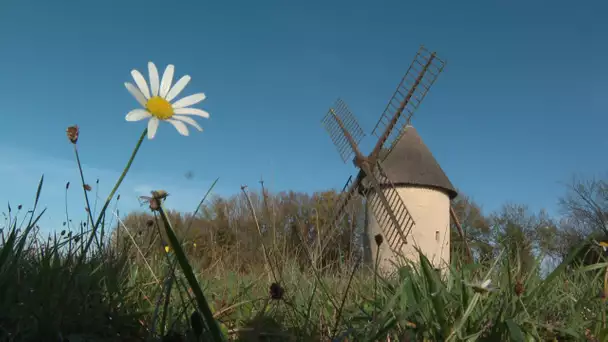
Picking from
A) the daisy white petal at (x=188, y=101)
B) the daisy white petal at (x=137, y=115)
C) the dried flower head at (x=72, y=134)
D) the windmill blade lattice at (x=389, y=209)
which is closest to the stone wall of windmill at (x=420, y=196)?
the windmill blade lattice at (x=389, y=209)

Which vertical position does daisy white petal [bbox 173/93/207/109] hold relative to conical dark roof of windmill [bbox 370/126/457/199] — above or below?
below

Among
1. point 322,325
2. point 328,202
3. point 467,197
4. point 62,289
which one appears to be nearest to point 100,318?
point 62,289

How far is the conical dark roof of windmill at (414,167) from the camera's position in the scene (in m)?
16.3

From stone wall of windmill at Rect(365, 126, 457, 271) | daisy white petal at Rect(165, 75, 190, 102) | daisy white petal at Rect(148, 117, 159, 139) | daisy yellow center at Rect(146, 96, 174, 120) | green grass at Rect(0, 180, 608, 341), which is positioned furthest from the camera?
stone wall of windmill at Rect(365, 126, 457, 271)

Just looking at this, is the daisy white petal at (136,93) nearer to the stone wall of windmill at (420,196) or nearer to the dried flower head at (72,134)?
the dried flower head at (72,134)

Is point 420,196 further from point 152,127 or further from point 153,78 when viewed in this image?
point 152,127

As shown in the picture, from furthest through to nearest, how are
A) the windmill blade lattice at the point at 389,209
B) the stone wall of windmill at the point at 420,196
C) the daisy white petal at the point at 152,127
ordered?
the stone wall of windmill at the point at 420,196
the windmill blade lattice at the point at 389,209
the daisy white petal at the point at 152,127

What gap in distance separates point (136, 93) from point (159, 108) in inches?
3.7

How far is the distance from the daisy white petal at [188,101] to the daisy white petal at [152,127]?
125 millimetres

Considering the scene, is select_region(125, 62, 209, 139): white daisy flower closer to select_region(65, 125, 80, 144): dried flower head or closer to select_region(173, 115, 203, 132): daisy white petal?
select_region(173, 115, 203, 132): daisy white petal

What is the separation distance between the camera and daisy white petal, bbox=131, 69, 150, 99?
55.4 inches

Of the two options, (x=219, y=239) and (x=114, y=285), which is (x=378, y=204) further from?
(x=114, y=285)

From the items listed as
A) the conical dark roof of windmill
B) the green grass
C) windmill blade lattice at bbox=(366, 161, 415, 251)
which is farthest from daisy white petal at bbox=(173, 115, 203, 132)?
the conical dark roof of windmill

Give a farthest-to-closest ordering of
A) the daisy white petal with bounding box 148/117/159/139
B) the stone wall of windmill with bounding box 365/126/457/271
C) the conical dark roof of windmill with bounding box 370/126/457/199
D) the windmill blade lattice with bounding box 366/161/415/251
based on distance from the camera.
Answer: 1. the conical dark roof of windmill with bounding box 370/126/457/199
2. the stone wall of windmill with bounding box 365/126/457/271
3. the windmill blade lattice with bounding box 366/161/415/251
4. the daisy white petal with bounding box 148/117/159/139
